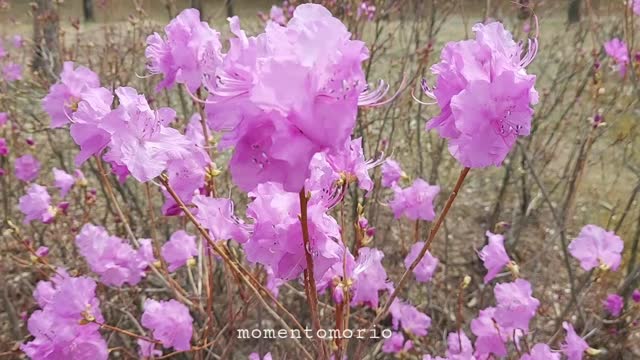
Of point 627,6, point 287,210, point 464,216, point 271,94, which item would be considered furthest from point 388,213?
point 271,94

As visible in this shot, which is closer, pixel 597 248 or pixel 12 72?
pixel 597 248

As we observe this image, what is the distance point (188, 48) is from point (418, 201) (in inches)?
43.9

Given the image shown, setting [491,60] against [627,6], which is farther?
[627,6]

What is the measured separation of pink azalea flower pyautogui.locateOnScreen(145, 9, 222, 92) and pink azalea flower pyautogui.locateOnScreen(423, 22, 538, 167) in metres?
0.49

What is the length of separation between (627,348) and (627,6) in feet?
4.83

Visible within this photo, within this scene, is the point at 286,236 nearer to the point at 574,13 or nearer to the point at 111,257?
the point at 111,257

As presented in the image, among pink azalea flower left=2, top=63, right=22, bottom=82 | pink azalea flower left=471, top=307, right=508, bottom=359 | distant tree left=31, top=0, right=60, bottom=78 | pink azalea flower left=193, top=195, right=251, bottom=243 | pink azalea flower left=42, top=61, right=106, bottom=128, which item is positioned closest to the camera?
pink azalea flower left=193, top=195, right=251, bottom=243

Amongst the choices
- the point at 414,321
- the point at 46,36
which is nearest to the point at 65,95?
the point at 414,321

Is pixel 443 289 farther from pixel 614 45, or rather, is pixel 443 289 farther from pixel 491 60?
pixel 491 60

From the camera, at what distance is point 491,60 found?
90 cm

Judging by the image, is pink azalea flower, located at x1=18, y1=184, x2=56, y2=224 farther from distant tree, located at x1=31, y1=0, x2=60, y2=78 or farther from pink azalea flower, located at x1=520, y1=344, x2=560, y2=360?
pink azalea flower, located at x1=520, y1=344, x2=560, y2=360

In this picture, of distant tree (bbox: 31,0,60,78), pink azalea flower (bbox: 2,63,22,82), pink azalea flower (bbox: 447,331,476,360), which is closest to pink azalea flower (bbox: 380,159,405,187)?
pink azalea flower (bbox: 447,331,476,360)

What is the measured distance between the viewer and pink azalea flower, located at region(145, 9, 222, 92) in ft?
4.13

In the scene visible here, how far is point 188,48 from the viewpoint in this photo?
1.27 metres
